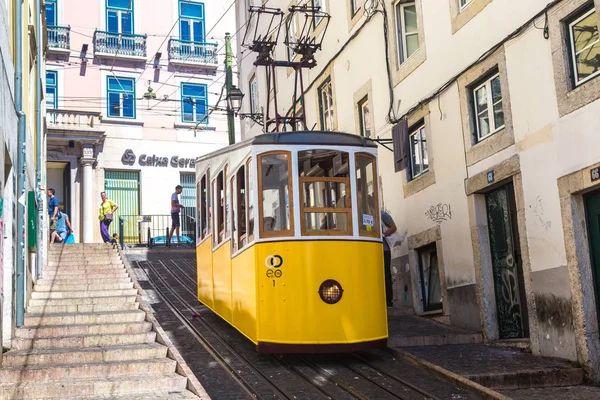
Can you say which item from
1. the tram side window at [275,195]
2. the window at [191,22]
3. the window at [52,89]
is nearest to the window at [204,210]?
the tram side window at [275,195]

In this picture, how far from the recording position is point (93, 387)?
27.6ft

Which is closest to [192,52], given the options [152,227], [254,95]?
[152,227]

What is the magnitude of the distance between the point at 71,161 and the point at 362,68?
614 inches

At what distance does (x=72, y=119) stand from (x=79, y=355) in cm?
1940

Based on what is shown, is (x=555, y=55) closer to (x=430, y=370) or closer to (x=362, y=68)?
(x=430, y=370)

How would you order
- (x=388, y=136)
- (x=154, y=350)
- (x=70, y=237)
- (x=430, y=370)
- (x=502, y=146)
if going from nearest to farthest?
(x=430, y=370) → (x=154, y=350) → (x=502, y=146) → (x=388, y=136) → (x=70, y=237)

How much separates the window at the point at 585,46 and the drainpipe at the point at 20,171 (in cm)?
713

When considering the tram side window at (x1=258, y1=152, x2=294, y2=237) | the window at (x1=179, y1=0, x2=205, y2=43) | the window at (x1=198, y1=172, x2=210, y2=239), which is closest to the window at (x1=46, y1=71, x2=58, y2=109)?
the window at (x1=179, y1=0, x2=205, y2=43)

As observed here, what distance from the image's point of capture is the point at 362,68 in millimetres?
16094

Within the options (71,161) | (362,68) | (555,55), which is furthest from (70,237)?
(555,55)

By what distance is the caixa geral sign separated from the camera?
96.6ft

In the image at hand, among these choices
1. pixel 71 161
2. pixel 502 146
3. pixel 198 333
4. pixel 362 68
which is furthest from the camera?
pixel 71 161

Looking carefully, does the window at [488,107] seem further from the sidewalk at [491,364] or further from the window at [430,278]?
the sidewalk at [491,364]

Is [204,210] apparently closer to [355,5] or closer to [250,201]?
[250,201]
